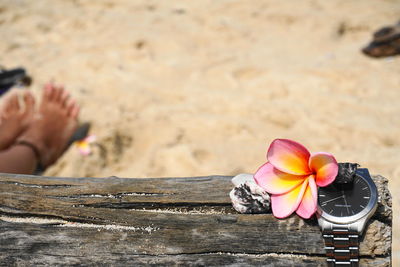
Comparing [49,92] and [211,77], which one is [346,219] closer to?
[211,77]

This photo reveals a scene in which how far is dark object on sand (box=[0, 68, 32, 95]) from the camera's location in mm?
2887

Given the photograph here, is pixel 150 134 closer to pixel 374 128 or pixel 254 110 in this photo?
pixel 254 110

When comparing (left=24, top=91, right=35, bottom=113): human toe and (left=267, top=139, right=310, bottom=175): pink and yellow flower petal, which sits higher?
(left=267, top=139, right=310, bottom=175): pink and yellow flower petal

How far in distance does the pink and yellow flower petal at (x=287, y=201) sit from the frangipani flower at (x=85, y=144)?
1.48m

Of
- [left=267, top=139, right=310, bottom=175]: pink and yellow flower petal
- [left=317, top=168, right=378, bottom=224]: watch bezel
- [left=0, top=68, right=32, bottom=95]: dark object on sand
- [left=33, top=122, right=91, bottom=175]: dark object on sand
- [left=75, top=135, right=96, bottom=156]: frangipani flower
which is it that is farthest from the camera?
[left=0, top=68, right=32, bottom=95]: dark object on sand

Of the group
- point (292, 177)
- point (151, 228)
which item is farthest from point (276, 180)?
point (151, 228)

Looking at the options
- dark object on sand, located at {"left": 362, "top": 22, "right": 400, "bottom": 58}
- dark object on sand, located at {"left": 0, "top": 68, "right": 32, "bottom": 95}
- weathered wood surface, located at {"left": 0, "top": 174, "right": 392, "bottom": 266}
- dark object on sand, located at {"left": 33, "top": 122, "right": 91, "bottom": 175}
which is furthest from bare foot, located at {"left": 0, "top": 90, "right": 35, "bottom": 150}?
dark object on sand, located at {"left": 362, "top": 22, "right": 400, "bottom": 58}

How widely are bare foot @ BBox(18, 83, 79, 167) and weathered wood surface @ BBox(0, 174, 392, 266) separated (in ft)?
3.78

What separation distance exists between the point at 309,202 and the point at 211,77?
2.00 meters

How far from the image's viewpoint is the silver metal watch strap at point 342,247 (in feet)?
3.42

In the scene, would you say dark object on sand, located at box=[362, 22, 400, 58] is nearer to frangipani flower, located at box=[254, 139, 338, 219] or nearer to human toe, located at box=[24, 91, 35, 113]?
frangipani flower, located at box=[254, 139, 338, 219]

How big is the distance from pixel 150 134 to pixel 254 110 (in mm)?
669

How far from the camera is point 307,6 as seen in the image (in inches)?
158

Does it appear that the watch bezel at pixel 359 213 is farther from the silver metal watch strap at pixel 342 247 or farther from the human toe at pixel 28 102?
the human toe at pixel 28 102
